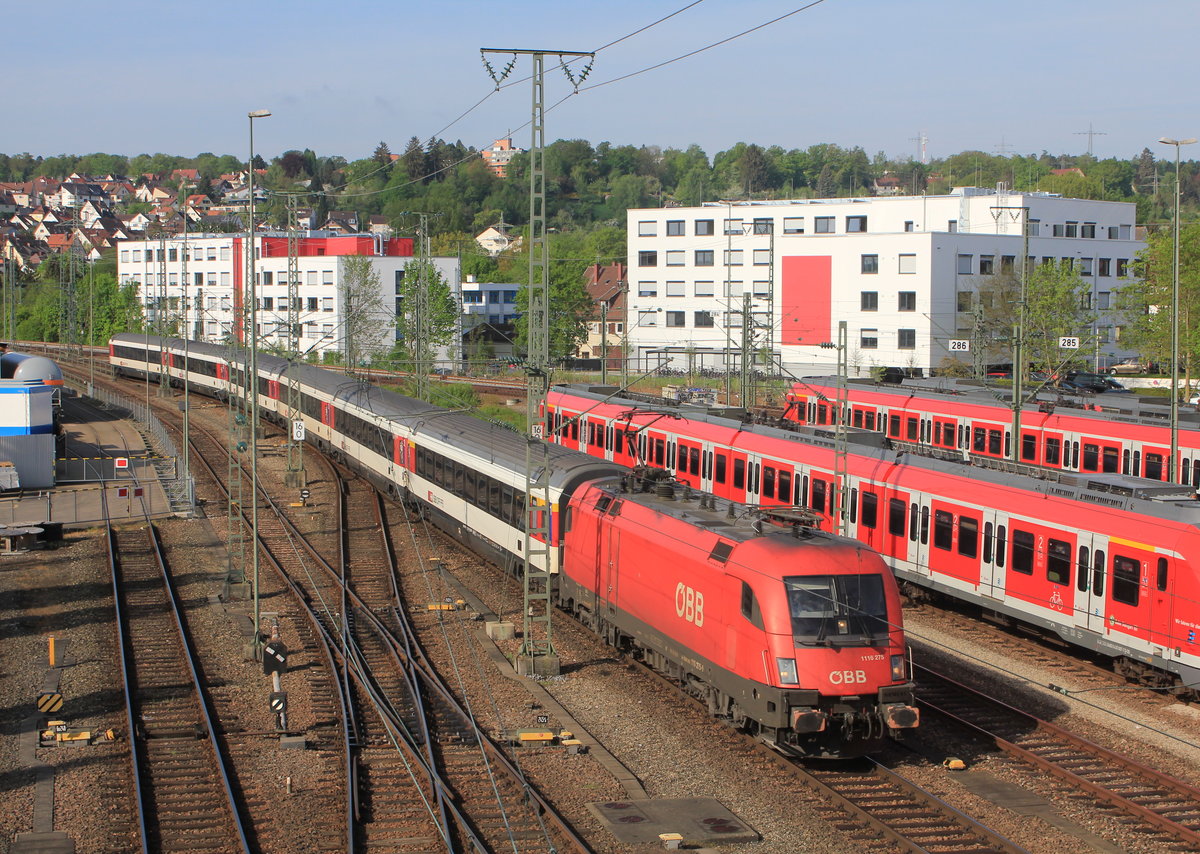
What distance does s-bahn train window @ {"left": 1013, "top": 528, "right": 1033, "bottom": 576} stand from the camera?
20.3 meters

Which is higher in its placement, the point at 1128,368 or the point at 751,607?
the point at 1128,368

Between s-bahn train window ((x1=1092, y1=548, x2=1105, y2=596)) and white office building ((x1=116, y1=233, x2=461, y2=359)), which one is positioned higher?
white office building ((x1=116, y1=233, x2=461, y2=359))

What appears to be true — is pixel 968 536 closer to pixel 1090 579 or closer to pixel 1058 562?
pixel 1058 562

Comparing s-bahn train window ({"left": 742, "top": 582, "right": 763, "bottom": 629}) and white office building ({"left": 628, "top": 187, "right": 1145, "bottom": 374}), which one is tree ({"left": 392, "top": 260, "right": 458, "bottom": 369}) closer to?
white office building ({"left": 628, "top": 187, "right": 1145, "bottom": 374})

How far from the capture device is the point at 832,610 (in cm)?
1473

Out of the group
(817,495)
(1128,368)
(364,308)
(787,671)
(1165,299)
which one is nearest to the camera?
(787,671)

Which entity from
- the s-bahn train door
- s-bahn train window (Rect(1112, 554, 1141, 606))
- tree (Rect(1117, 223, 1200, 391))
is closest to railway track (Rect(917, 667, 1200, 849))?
the s-bahn train door

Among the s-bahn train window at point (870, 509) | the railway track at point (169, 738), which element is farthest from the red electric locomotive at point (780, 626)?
the s-bahn train window at point (870, 509)

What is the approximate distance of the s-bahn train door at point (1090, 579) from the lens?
18734 mm

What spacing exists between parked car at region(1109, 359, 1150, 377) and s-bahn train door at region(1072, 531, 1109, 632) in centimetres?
5267

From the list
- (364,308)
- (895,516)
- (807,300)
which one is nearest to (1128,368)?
(807,300)

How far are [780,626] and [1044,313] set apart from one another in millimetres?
48090

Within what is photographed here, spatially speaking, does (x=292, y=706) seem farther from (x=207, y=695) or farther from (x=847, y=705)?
(x=847, y=705)

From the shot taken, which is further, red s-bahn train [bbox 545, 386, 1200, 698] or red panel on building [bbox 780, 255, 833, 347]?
red panel on building [bbox 780, 255, 833, 347]
